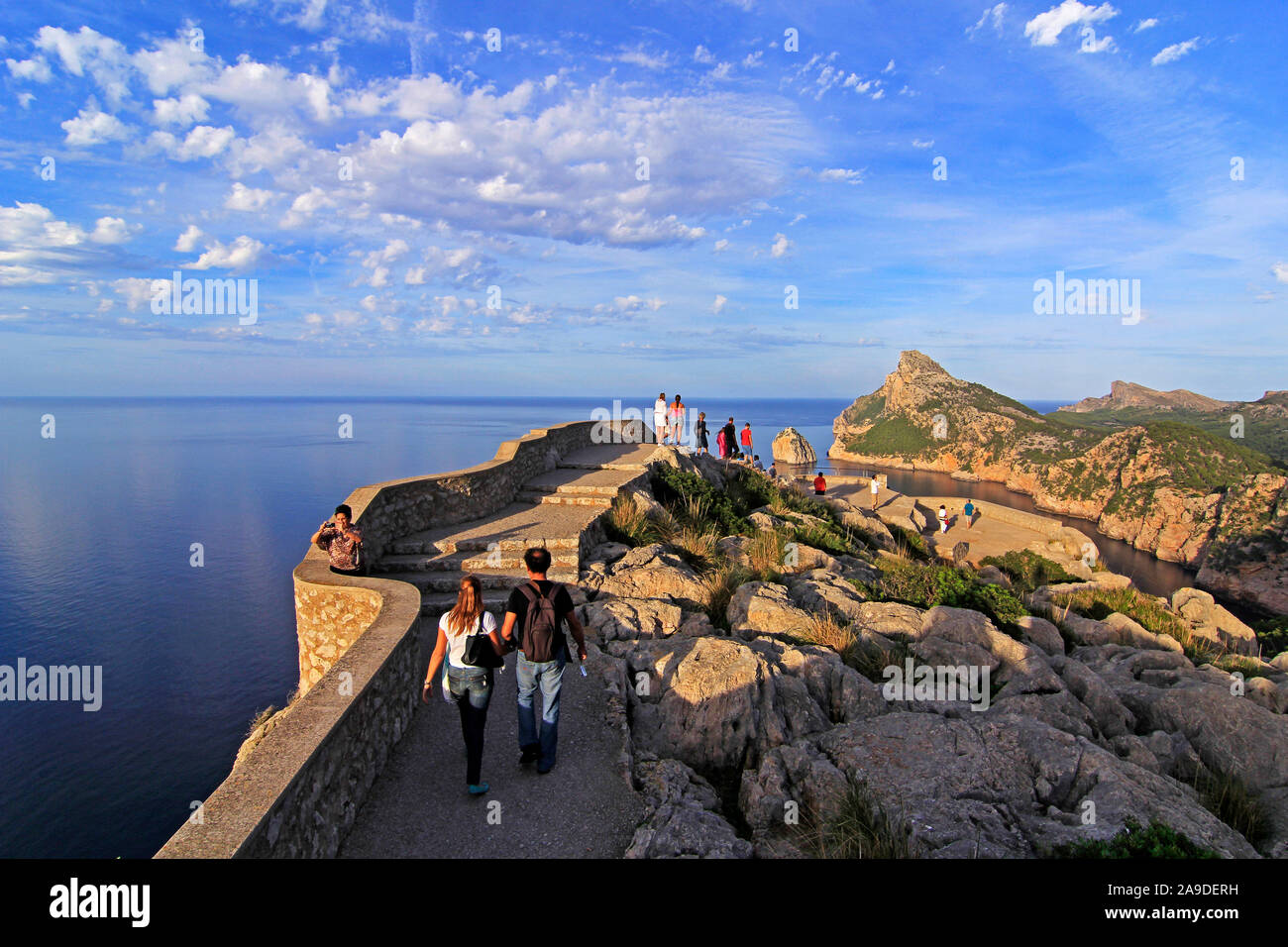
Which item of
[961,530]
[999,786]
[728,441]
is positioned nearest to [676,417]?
[728,441]

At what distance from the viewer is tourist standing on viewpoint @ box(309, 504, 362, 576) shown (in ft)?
28.2

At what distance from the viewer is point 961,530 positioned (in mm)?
35312

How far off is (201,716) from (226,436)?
126388 millimetres

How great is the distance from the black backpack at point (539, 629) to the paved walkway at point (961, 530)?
990 inches

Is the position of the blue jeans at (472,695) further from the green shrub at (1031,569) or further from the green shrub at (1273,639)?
the green shrub at (1273,639)

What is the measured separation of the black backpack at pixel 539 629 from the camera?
5.03 metres

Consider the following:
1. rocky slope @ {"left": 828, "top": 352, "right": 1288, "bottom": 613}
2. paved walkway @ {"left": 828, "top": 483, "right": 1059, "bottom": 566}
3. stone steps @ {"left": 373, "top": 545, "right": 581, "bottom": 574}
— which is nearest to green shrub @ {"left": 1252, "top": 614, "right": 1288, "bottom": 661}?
paved walkway @ {"left": 828, "top": 483, "right": 1059, "bottom": 566}

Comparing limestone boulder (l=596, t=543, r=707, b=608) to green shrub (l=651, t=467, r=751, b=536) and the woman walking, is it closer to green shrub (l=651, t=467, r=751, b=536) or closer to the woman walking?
the woman walking

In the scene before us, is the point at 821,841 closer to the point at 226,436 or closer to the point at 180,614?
the point at 180,614

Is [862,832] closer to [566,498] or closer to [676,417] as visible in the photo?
[566,498]

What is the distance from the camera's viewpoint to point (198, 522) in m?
60.9

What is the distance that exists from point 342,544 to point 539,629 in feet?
16.1

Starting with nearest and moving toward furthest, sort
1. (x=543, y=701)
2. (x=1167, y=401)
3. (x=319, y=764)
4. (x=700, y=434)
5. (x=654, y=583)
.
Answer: (x=319, y=764) < (x=543, y=701) < (x=654, y=583) < (x=700, y=434) < (x=1167, y=401)

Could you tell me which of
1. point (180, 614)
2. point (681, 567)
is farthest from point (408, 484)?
point (180, 614)
